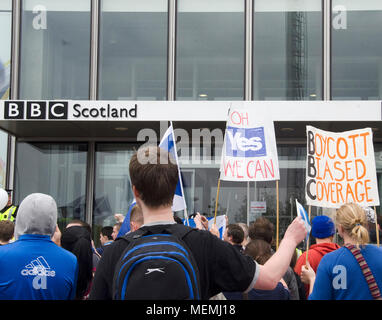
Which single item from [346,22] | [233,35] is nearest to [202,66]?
[233,35]

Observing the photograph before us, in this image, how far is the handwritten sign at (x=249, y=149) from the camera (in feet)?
22.3

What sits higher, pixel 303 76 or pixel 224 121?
pixel 303 76

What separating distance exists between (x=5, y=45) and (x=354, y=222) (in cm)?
1113

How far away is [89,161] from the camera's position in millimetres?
12914

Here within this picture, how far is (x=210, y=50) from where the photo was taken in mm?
12484

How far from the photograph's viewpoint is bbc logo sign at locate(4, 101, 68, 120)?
35.2 ft

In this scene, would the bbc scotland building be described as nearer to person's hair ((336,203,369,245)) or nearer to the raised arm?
person's hair ((336,203,369,245))

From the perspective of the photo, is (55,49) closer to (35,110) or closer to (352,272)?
(35,110)

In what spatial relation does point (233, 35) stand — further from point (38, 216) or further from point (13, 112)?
point (38, 216)

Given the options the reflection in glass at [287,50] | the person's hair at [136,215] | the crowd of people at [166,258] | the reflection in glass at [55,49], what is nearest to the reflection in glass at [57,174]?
the reflection in glass at [55,49]

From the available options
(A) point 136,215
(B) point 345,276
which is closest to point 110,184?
(A) point 136,215

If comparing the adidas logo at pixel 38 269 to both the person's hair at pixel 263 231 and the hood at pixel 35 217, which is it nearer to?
the hood at pixel 35 217

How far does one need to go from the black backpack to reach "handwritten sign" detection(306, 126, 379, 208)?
3.60 meters

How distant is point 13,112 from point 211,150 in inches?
179
